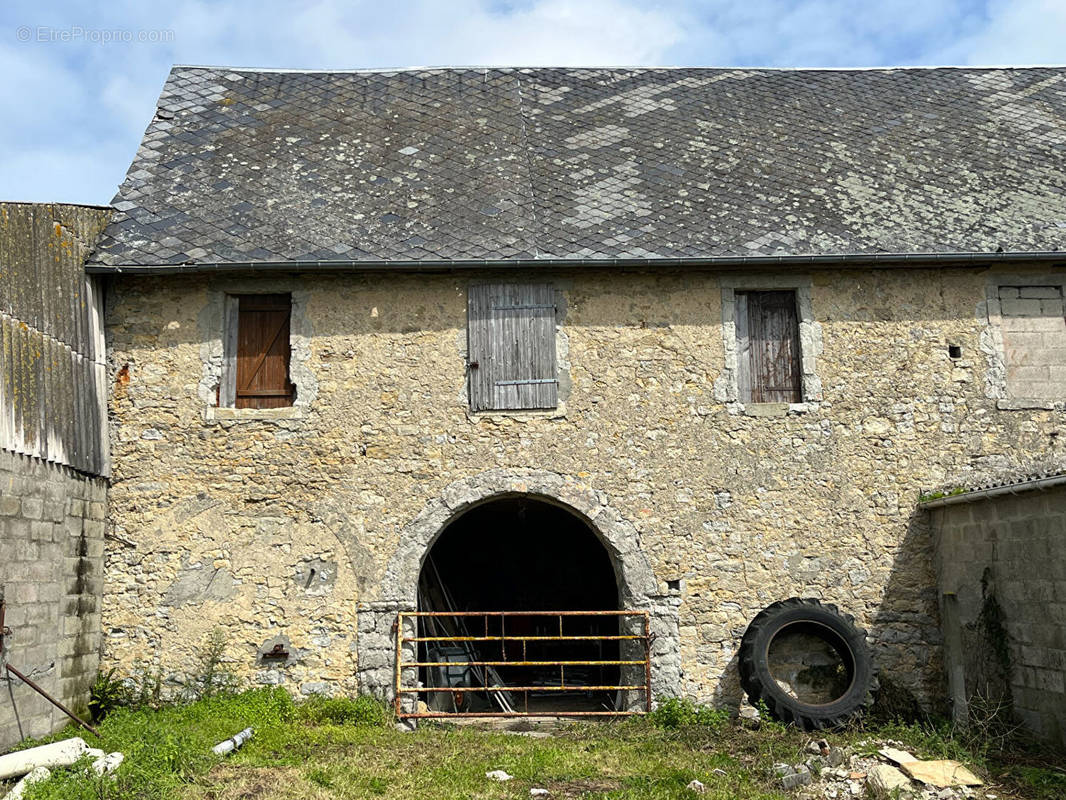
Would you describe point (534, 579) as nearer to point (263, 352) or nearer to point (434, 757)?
point (263, 352)

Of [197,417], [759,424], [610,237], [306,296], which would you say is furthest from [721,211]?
[197,417]

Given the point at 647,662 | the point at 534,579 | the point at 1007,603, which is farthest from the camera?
the point at 534,579

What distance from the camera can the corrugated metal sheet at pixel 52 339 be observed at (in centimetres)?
713

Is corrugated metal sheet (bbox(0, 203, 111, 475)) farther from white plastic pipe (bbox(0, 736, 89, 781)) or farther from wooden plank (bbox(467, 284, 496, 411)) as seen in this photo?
wooden plank (bbox(467, 284, 496, 411))

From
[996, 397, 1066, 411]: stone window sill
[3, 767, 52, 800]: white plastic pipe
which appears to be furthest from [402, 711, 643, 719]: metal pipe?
[996, 397, 1066, 411]: stone window sill

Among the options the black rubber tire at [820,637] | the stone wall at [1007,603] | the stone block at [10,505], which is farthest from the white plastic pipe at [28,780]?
the stone wall at [1007,603]

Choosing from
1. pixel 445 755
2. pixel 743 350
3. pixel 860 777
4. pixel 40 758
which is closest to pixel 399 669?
pixel 445 755

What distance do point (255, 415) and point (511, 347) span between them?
2.39 m

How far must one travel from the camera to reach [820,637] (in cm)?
845

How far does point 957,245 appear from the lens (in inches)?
357

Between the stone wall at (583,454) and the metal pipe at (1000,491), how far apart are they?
13.1 inches

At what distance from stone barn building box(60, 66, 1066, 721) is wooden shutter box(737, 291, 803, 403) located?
30mm

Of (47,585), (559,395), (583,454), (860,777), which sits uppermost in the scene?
(559,395)

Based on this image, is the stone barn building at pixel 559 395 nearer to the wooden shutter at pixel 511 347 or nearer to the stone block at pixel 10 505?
the wooden shutter at pixel 511 347
